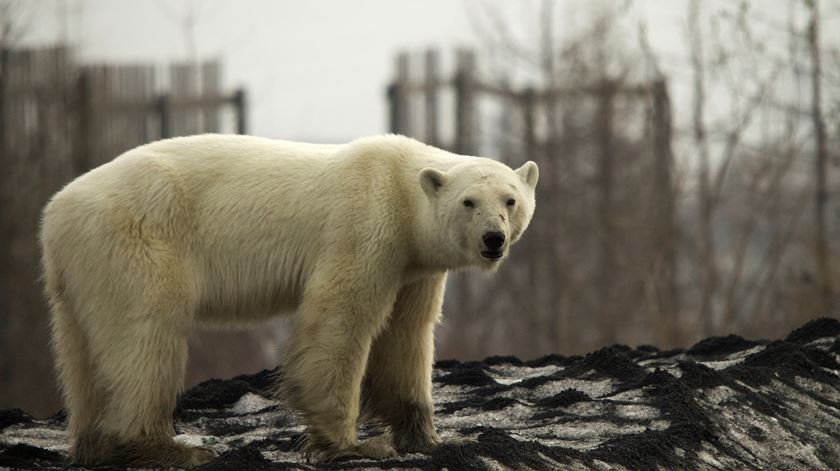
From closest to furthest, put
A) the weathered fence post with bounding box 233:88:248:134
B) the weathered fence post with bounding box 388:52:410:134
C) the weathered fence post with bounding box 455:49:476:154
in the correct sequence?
the weathered fence post with bounding box 233:88:248:134
the weathered fence post with bounding box 388:52:410:134
the weathered fence post with bounding box 455:49:476:154

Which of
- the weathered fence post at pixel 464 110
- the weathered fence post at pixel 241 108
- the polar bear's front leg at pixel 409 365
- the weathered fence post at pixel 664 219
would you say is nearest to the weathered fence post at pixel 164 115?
the weathered fence post at pixel 241 108

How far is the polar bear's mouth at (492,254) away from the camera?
4.98m

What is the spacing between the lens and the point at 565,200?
14.4 m

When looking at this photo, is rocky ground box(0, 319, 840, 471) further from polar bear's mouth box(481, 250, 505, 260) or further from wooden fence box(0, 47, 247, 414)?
wooden fence box(0, 47, 247, 414)

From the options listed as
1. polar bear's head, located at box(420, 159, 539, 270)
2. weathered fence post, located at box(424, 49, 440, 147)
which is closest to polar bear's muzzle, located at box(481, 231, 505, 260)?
polar bear's head, located at box(420, 159, 539, 270)

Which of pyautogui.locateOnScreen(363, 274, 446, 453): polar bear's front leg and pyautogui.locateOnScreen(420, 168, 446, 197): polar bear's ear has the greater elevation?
pyautogui.locateOnScreen(420, 168, 446, 197): polar bear's ear

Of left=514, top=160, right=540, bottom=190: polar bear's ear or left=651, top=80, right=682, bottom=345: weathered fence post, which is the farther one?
left=651, top=80, right=682, bottom=345: weathered fence post

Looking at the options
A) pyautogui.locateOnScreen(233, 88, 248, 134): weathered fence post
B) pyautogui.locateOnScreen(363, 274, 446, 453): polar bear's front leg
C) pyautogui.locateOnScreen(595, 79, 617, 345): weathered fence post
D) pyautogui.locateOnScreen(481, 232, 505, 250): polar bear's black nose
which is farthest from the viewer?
pyautogui.locateOnScreen(595, 79, 617, 345): weathered fence post

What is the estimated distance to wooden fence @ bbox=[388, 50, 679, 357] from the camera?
1400 centimetres

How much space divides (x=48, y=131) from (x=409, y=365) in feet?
24.2

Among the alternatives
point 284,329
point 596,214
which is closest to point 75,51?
point 284,329

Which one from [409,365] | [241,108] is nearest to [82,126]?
[241,108]

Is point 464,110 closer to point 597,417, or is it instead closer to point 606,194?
point 606,194

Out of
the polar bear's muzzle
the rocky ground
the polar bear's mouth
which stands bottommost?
the rocky ground
